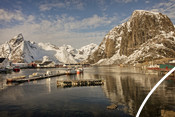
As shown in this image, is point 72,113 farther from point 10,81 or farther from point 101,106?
point 10,81

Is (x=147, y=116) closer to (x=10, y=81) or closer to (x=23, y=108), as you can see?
(x=23, y=108)

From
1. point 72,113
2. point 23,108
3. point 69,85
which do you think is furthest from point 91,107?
point 69,85

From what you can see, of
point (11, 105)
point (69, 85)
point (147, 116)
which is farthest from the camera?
point (69, 85)

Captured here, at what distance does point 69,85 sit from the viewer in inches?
2391

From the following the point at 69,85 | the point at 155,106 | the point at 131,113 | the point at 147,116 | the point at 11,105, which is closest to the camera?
the point at 147,116

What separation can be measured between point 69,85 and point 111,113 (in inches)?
1427

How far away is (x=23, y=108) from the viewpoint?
99.0 feet

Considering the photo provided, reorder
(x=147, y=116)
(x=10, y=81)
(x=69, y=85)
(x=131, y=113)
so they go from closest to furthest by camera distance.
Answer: (x=147, y=116)
(x=131, y=113)
(x=69, y=85)
(x=10, y=81)

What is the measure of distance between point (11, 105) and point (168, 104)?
106 ft

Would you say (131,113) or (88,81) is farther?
(88,81)

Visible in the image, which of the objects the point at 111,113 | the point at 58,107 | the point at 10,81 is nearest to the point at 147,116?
the point at 111,113

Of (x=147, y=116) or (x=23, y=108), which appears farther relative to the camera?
(x=23, y=108)

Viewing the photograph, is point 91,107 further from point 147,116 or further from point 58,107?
point 147,116

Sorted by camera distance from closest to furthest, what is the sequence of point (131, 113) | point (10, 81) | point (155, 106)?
point (131, 113), point (155, 106), point (10, 81)
